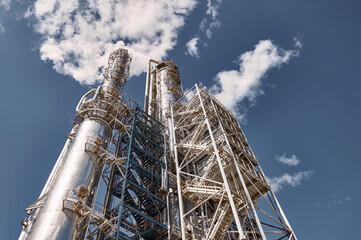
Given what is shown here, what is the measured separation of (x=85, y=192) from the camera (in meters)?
18.9

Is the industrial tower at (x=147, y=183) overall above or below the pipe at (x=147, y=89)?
below

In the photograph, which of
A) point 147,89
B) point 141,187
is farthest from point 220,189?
point 147,89

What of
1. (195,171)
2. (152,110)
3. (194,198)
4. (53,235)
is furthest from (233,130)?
(53,235)

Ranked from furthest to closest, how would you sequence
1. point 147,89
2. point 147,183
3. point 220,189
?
point 147,89 < point 147,183 < point 220,189

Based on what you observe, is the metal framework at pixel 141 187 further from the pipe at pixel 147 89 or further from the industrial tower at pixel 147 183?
the pipe at pixel 147 89

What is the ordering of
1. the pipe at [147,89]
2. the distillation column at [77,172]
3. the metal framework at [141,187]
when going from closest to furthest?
the distillation column at [77,172], the metal framework at [141,187], the pipe at [147,89]

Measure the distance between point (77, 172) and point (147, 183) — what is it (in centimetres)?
683

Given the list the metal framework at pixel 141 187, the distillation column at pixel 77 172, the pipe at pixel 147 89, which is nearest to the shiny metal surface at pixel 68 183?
the distillation column at pixel 77 172

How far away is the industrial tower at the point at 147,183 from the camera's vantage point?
18.2 meters

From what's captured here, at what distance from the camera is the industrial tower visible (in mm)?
18219

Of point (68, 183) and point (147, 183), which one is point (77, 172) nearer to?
point (68, 183)

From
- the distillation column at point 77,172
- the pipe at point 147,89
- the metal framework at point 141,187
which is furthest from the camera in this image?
the pipe at point 147,89

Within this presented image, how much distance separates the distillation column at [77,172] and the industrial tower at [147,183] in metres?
0.07

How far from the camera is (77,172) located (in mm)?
20266
